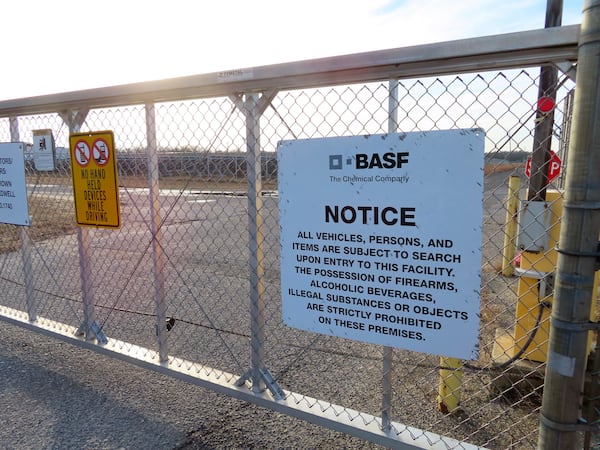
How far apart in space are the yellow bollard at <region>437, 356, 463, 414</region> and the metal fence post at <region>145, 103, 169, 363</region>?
2.01m

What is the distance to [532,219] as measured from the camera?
286 centimetres

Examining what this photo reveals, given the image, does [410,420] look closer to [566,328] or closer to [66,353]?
[566,328]

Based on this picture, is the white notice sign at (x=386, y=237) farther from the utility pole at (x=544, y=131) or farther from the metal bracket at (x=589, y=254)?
the utility pole at (x=544, y=131)

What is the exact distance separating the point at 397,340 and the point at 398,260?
399mm

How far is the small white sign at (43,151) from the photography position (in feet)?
12.2

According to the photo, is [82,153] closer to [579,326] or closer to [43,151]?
[43,151]

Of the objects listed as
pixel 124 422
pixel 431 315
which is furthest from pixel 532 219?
pixel 124 422

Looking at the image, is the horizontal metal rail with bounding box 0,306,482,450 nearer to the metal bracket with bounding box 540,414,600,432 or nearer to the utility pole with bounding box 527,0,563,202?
the metal bracket with bounding box 540,414,600,432

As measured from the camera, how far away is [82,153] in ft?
10.8

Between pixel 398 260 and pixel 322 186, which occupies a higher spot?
pixel 322 186

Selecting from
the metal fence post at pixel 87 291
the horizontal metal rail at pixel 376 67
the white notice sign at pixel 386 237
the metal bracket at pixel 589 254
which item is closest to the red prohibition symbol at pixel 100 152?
the horizontal metal rail at pixel 376 67

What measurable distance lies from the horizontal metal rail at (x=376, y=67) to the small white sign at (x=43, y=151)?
93 centimetres

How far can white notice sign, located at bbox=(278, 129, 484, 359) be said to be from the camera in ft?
6.07

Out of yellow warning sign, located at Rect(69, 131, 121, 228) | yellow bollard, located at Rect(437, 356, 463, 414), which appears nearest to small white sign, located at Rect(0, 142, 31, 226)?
yellow warning sign, located at Rect(69, 131, 121, 228)
